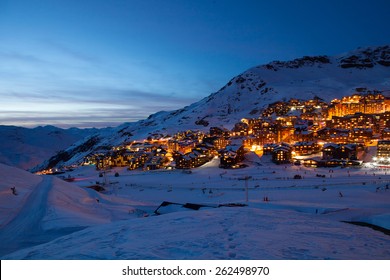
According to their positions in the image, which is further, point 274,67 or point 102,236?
point 274,67

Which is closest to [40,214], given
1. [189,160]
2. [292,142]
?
[189,160]

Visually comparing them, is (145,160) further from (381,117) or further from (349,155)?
(381,117)

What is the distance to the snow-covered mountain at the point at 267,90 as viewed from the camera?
115688 millimetres

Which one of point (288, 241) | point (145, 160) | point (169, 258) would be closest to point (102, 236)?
point (169, 258)

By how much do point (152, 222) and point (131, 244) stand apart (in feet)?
8.18

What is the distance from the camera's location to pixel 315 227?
824 cm

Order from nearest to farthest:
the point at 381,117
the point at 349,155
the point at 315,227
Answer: the point at 315,227, the point at 349,155, the point at 381,117

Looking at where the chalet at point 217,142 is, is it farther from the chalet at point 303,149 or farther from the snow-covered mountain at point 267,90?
the snow-covered mountain at point 267,90

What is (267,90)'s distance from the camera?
135625mm

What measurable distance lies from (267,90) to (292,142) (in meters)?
74.1

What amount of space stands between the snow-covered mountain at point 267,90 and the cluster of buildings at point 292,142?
19.7m

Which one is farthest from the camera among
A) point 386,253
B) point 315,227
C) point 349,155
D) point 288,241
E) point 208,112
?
point 208,112

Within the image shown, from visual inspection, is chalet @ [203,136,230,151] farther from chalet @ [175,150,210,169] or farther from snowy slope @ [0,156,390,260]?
snowy slope @ [0,156,390,260]

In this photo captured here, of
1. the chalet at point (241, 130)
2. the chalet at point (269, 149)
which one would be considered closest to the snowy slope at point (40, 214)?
the chalet at point (269, 149)
